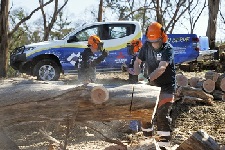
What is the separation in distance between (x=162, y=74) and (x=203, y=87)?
4590 millimetres

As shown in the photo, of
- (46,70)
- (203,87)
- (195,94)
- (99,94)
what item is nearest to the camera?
(99,94)

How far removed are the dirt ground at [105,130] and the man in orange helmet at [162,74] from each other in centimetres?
55

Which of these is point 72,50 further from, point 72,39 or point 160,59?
point 160,59

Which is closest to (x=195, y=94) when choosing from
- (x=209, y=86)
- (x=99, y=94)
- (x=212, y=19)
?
(x=209, y=86)

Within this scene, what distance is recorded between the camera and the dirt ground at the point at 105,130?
602cm

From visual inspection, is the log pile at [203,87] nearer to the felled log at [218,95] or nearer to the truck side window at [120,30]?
the felled log at [218,95]

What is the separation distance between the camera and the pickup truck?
508 inches

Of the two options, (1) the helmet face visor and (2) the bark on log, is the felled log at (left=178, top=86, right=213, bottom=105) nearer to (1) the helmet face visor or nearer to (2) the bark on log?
(1) the helmet face visor

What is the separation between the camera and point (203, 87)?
9570mm

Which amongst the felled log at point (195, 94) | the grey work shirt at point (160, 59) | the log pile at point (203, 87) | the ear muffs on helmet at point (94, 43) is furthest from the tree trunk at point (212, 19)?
the grey work shirt at point (160, 59)

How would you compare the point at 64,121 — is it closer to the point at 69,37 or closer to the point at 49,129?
the point at 49,129

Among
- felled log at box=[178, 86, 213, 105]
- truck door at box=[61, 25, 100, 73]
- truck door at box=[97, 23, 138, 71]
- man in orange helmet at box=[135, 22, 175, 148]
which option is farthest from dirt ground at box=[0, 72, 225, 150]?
truck door at box=[61, 25, 100, 73]

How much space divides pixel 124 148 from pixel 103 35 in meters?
9.66

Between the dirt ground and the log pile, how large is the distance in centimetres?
19
